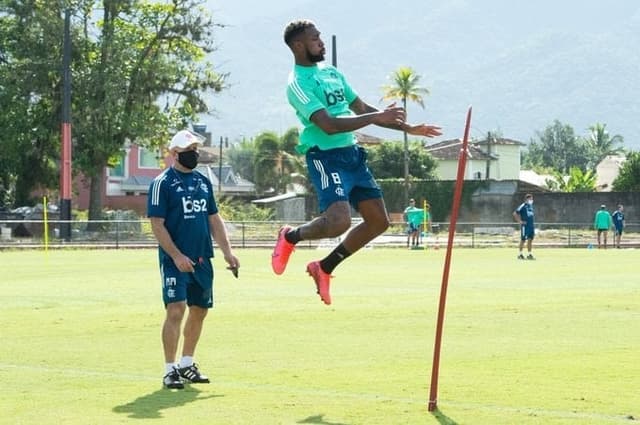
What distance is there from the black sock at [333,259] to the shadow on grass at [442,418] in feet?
8.14

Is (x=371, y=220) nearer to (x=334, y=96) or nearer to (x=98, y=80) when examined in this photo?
(x=334, y=96)

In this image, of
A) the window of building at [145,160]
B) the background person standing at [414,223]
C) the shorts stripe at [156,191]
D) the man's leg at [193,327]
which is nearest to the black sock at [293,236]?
the man's leg at [193,327]

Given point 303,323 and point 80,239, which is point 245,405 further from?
point 80,239

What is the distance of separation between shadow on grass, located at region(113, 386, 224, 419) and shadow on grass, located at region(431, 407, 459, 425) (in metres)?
1.88

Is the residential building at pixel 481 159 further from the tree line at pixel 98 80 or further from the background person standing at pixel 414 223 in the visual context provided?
the background person standing at pixel 414 223

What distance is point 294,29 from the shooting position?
1116 centimetres

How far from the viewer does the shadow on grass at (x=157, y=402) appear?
30.4 feet

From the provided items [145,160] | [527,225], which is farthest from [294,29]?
[145,160]

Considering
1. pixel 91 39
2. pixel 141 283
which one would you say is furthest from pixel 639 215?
pixel 141 283

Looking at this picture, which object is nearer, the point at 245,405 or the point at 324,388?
the point at 245,405

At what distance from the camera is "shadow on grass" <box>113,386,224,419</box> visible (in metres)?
9.27

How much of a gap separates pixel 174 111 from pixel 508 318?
55.5 meters

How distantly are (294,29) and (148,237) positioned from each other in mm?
44992

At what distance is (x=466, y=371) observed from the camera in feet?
37.3
